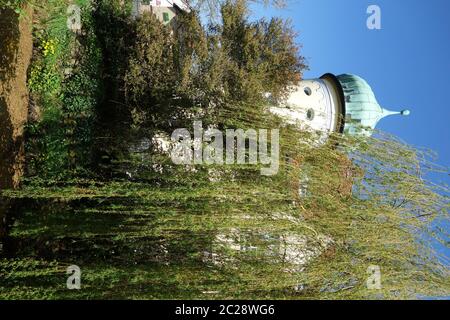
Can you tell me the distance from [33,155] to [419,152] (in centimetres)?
818

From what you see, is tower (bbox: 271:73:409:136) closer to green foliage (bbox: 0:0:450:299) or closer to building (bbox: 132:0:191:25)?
building (bbox: 132:0:191:25)

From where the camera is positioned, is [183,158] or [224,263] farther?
[183,158]

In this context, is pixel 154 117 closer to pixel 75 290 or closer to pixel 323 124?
pixel 75 290

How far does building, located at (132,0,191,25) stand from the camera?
1412cm

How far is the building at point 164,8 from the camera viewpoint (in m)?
14.1

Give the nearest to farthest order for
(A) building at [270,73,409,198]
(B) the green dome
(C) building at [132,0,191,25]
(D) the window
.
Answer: (C) building at [132,0,191,25], (D) the window, (A) building at [270,73,409,198], (B) the green dome

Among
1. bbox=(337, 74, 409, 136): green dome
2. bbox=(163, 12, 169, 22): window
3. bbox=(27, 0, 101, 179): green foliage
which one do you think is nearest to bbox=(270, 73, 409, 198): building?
bbox=(337, 74, 409, 136): green dome

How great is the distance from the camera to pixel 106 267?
754 centimetres

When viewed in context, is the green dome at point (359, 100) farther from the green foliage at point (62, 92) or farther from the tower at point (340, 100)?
the green foliage at point (62, 92)

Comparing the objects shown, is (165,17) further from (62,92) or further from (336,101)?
(336,101)

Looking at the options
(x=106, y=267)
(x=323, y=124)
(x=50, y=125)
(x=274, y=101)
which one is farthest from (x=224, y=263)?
(x=323, y=124)

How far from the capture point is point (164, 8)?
650 inches

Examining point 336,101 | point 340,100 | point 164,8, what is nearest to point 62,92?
point 164,8

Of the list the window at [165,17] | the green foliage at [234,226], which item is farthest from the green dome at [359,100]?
the green foliage at [234,226]
